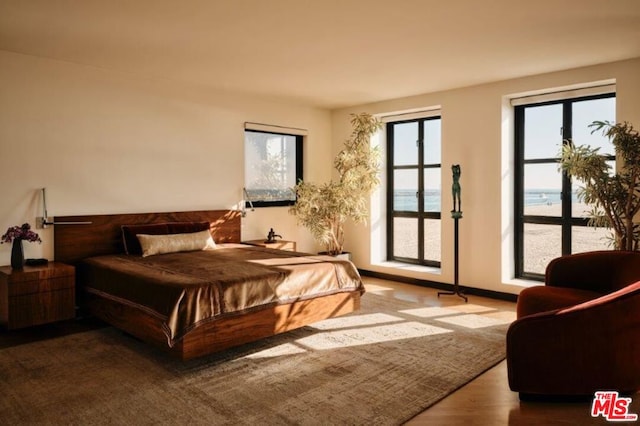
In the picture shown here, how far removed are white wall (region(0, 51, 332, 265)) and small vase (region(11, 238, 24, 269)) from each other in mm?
230

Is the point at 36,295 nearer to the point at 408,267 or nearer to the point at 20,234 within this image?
the point at 20,234

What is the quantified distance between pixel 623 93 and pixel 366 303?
3.28m

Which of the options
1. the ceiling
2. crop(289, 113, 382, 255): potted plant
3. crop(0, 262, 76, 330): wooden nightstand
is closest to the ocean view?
crop(289, 113, 382, 255): potted plant

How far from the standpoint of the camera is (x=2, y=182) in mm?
4457

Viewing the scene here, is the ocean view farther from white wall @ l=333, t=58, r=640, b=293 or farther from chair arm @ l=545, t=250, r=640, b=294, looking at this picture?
chair arm @ l=545, t=250, r=640, b=294

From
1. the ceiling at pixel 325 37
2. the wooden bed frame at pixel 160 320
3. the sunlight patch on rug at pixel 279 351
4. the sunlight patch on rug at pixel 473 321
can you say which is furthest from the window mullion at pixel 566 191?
the sunlight patch on rug at pixel 279 351

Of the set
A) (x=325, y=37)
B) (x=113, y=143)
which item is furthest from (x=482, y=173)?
(x=113, y=143)

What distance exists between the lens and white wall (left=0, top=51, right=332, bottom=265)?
4.55 metres

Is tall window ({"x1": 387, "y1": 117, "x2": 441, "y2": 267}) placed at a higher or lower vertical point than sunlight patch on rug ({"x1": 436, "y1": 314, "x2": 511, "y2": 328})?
higher

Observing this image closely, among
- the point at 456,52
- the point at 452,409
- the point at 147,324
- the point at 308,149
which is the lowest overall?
the point at 452,409

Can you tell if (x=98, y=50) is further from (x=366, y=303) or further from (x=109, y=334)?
(x=366, y=303)

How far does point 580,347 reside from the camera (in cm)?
275

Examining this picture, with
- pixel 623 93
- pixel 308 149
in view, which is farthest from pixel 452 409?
pixel 308 149

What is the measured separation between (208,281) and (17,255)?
2.00m
